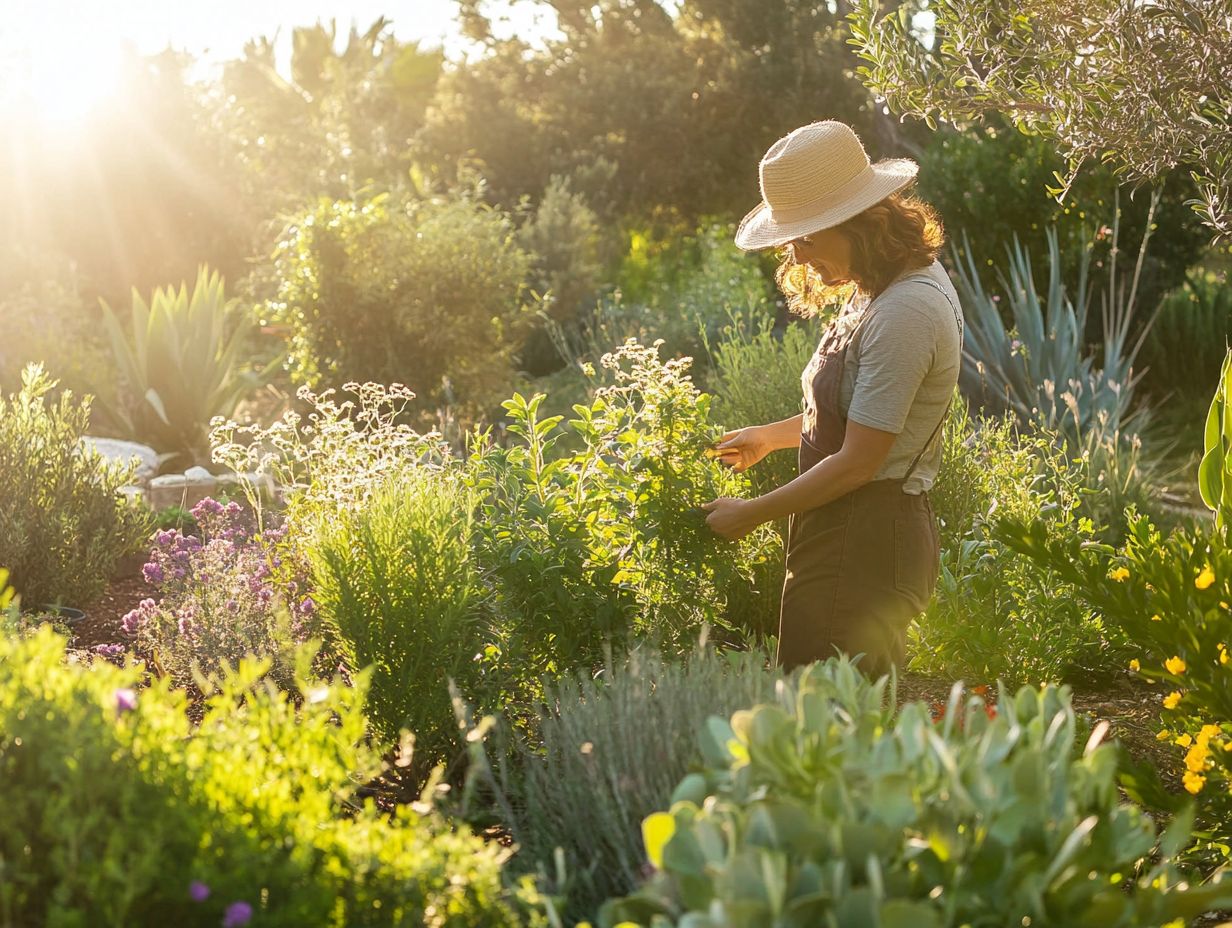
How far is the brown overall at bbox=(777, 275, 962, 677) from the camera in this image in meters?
2.98

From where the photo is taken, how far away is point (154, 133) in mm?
16125

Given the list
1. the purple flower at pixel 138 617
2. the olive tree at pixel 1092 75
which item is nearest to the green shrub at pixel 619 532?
the olive tree at pixel 1092 75

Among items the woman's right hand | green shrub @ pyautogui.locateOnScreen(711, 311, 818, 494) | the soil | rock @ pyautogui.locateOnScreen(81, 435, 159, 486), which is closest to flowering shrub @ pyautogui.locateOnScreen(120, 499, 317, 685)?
the soil

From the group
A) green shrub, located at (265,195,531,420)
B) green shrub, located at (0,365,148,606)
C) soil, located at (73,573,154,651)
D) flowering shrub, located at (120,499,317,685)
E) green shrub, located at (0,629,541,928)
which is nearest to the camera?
green shrub, located at (0,629,541,928)

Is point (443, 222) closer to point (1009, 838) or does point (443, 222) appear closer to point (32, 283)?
point (32, 283)

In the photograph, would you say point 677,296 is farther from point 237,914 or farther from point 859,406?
point 237,914

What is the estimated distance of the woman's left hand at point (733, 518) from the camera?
2.96m

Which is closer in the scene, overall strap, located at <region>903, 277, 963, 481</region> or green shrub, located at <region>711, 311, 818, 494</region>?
overall strap, located at <region>903, 277, 963, 481</region>

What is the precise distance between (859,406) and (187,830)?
1678 mm

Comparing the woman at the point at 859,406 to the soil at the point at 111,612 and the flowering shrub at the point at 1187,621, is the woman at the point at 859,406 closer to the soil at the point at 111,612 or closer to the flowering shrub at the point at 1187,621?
the flowering shrub at the point at 1187,621

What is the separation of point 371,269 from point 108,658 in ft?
16.7

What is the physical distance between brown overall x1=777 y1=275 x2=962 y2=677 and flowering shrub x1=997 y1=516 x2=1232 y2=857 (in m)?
0.24

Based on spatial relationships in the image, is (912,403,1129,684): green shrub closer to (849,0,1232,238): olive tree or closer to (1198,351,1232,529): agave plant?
(1198,351,1232,529): agave plant

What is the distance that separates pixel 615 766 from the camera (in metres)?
2.57
